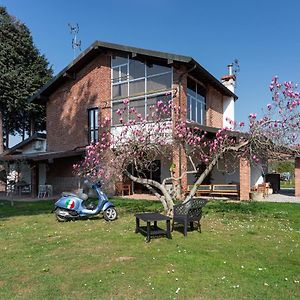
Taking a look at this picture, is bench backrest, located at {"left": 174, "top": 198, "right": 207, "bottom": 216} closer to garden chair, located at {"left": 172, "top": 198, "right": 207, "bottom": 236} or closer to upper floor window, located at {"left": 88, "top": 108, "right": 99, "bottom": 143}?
garden chair, located at {"left": 172, "top": 198, "right": 207, "bottom": 236}

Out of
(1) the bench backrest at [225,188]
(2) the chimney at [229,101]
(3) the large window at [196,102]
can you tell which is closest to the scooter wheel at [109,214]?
(1) the bench backrest at [225,188]

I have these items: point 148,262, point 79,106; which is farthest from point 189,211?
point 79,106

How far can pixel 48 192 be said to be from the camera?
19.6m

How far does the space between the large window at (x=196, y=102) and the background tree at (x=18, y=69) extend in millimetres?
15564

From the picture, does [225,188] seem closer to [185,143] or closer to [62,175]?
[185,143]

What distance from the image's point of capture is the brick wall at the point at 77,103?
1992 centimetres

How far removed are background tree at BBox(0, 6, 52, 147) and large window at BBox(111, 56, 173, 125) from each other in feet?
40.3

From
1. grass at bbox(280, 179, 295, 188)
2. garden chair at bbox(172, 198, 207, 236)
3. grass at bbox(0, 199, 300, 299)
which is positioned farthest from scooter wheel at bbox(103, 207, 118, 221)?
grass at bbox(280, 179, 295, 188)

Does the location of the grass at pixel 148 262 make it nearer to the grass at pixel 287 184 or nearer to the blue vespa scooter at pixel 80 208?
the blue vespa scooter at pixel 80 208

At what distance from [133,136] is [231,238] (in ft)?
14.8

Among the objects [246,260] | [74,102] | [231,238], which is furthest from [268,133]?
[74,102]

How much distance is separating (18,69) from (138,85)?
1654cm

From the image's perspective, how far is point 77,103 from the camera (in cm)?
2130

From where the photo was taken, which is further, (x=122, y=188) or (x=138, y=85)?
(x=122, y=188)
